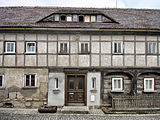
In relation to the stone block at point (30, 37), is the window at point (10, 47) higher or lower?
lower

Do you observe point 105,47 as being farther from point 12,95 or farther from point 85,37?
point 12,95

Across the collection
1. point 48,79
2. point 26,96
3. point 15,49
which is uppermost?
point 15,49

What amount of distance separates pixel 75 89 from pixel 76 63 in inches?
83.0

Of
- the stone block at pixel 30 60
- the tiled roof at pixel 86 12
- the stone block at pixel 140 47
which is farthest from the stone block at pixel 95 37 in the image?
the stone block at pixel 30 60

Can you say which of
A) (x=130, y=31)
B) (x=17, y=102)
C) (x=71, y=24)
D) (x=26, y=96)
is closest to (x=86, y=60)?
(x=71, y=24)

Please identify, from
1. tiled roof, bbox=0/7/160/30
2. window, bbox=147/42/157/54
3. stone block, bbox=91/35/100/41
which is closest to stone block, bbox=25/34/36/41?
tiled roof, bbox=0/7/160/30

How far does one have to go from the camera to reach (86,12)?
13914 millimetres

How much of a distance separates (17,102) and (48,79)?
118 inches

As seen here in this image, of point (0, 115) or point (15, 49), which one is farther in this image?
point (15, 49)

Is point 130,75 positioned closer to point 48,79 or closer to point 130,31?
point 130,31

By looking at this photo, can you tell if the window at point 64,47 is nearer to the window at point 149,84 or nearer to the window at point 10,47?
the window at point 10,47

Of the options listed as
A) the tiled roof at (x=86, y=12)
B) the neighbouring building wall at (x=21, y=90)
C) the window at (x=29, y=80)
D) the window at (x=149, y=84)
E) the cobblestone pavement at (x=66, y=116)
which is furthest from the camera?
the window at (x=149, y=84)

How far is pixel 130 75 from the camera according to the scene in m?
13.1

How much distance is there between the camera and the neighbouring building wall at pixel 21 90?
41.7 ft
